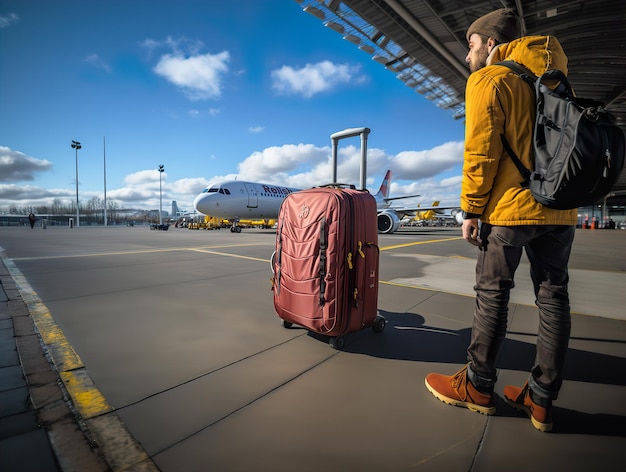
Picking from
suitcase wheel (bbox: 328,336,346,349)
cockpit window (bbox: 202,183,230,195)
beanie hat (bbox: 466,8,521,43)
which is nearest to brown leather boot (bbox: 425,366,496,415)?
suitcase wheel (bbox: 328,336,346,349)

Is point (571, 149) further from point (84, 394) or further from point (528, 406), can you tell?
point (84, 394)

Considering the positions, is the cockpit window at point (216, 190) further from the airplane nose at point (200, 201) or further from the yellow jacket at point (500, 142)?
the yellow jacket at point (500, 142)

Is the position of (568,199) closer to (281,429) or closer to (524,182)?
(524,182)

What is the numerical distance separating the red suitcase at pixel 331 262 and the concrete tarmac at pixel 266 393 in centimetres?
27

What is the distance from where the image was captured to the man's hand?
152 centimetres

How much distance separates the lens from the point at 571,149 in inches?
47.7

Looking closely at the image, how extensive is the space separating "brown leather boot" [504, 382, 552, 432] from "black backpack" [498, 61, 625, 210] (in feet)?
3.26

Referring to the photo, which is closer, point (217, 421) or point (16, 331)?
point (217, 421)

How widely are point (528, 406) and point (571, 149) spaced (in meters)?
1.33

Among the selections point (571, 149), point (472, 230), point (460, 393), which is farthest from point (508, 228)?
point (460, 393)

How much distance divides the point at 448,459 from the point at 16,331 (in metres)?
3.34

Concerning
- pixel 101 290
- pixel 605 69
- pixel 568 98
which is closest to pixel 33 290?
pixel 101 290

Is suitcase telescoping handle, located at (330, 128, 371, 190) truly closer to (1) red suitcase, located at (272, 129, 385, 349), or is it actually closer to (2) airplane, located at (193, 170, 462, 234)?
(1) red suitcase, located at (272, 129, 385, 349)

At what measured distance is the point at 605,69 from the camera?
9406mm
